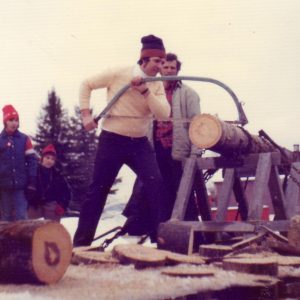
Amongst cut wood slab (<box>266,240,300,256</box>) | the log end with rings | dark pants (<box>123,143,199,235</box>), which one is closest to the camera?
cut wood slab (<box>266,240,300,256</box>)

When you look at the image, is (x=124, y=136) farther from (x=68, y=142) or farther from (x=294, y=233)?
(x=68, y=142)

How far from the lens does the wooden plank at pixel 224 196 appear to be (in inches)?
247

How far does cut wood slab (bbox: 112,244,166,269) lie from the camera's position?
428cm

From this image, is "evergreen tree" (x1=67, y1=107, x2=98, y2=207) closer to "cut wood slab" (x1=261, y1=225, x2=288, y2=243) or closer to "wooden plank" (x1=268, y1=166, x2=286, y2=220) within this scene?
"wooden plank" (x1=268, y1=166, x2=286, y2=220)

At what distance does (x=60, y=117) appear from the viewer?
41438 mm

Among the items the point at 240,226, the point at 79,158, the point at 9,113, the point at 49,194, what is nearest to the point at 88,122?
the point at 240,226

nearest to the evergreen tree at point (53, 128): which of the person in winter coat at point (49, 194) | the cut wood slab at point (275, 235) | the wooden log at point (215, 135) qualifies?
the person in winter coat at point (49, 194)

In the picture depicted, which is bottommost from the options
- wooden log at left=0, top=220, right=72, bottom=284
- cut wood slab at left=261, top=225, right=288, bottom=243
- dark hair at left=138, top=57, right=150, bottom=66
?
cut wood slab at left=261, top=225, right=288, bottom=243

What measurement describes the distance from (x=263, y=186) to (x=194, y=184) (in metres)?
0.97

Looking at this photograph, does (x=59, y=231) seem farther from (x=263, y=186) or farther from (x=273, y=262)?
(x=263, y=186)

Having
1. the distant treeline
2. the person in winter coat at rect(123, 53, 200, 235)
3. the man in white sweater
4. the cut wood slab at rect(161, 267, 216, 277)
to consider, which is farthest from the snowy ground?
the distant treeline

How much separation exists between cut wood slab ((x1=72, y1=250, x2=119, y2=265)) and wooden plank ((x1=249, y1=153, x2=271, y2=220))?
150cm

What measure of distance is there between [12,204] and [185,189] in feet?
6.39

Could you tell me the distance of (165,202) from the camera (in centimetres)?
677
